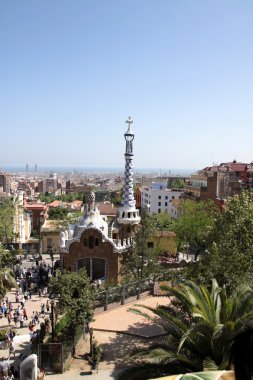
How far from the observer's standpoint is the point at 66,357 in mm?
16344

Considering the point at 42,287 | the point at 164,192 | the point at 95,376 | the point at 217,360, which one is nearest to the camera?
the point at 217,360

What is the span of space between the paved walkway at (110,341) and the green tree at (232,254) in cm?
364

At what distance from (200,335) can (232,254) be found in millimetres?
7983

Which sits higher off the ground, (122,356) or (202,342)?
(202,342)

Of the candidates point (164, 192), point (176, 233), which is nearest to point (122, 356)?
point (176, 233)

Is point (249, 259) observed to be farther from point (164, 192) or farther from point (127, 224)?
point (164, 192)

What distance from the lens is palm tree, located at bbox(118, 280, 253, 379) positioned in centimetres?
966

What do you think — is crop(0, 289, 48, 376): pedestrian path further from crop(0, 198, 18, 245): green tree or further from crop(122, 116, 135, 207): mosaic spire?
crop(0, 198, 18, 245): green tree

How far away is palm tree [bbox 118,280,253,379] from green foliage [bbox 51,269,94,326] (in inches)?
237

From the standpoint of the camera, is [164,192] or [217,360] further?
[164,192]

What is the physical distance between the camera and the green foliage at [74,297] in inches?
659

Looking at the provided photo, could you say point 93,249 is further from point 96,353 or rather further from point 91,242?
point 96,353

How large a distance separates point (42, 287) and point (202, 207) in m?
20.5

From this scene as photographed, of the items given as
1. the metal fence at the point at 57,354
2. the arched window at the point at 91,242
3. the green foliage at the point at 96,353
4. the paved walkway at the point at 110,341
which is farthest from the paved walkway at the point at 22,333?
the arched window at the point at 91,242
